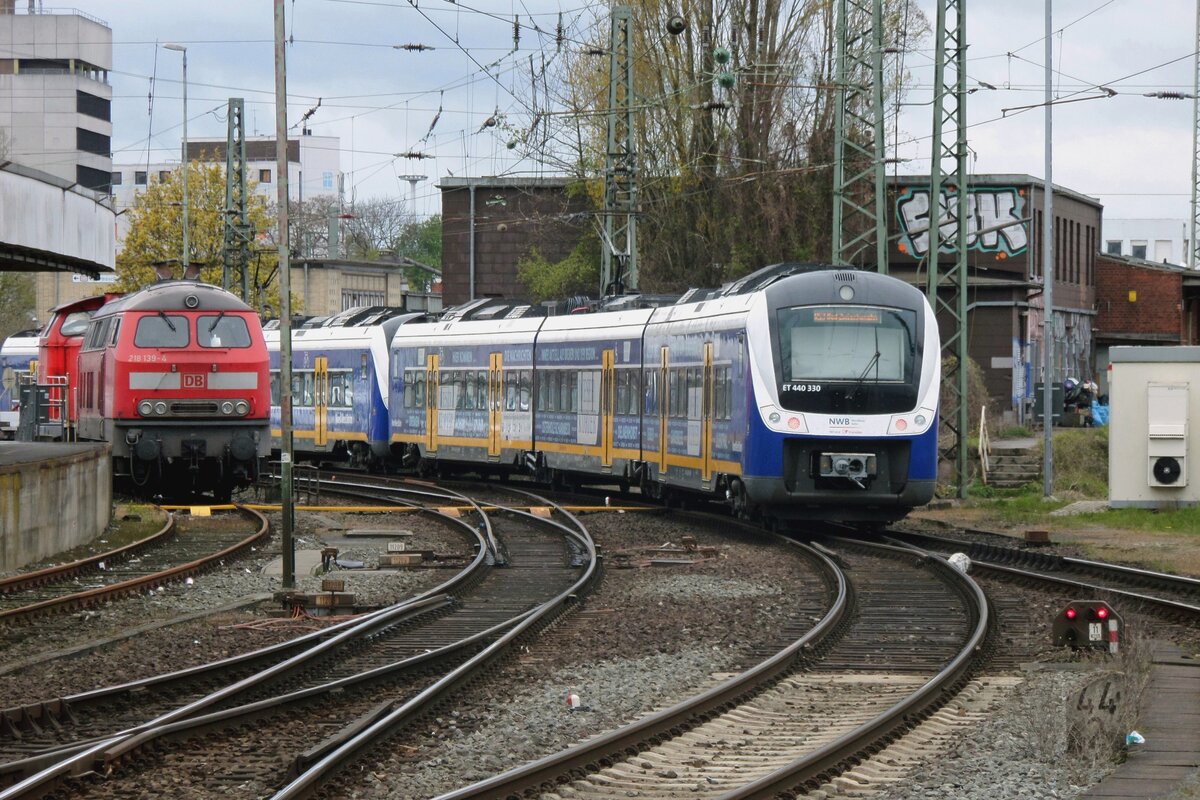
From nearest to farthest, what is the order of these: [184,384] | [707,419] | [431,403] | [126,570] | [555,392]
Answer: [126,570] < [707,419] < [184,384] < [555,392] < [431,403]

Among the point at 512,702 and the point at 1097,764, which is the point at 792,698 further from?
the point at 1097,764

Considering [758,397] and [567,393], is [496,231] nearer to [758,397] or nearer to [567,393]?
[567,393]

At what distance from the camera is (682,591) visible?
16328 mm

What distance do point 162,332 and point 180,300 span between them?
1.81 feet

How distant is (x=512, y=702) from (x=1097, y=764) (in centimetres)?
359

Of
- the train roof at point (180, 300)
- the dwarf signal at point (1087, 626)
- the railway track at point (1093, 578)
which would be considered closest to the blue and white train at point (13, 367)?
the train roof at point (180, 300)

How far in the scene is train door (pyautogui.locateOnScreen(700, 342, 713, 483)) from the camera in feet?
74.7

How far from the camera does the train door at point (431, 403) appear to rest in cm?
3509

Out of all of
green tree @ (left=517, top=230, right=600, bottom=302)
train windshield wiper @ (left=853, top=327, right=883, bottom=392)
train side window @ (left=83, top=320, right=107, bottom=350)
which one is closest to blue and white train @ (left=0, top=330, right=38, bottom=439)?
green tree @ (left=517, top=230, right=600, bottom=302)

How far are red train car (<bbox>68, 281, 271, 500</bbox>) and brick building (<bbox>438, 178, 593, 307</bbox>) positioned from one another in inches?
1179

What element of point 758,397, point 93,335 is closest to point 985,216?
point 93,335

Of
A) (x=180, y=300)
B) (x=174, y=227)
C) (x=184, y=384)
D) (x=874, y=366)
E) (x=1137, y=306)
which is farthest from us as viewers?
(x=174, y=227)

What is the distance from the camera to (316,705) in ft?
34.3

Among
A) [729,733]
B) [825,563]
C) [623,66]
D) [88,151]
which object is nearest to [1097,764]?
[729,733]
